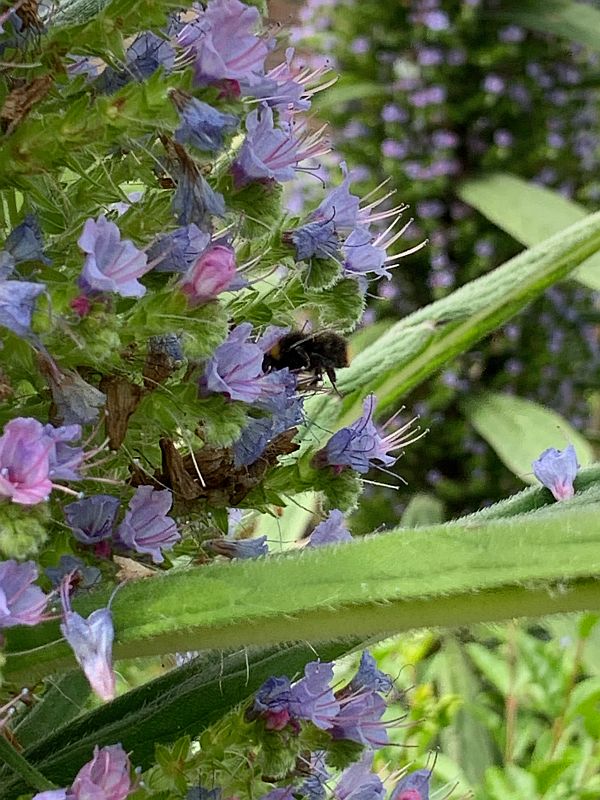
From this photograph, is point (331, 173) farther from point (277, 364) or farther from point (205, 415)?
point (205, 415)

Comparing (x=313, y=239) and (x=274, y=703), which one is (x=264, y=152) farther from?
(x=274, y=703)

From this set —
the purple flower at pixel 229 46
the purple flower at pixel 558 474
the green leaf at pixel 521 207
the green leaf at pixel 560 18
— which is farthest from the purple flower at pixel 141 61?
the green leaf at pixel 560 18

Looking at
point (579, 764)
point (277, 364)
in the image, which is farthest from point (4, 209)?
point (579, 764)

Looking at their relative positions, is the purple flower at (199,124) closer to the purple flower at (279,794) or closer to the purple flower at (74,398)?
the purple flower at (74,398)

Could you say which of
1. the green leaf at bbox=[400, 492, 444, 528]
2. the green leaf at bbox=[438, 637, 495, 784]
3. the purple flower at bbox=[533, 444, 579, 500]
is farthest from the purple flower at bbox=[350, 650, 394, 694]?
the green leaf at bbox=[400, 492, 444, 528]

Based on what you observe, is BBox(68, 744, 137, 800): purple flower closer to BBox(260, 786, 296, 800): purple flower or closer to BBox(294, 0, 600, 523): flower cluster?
BBox(260, 786, 296, 800): purple flower

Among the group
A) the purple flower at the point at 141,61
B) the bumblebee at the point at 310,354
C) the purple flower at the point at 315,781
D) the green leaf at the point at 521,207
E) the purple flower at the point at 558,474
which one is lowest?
the green leaf at the point at 521,207

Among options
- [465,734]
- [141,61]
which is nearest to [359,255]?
[141,61]
